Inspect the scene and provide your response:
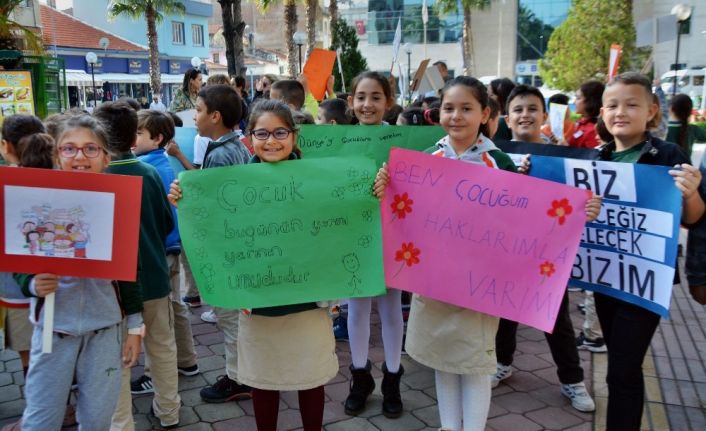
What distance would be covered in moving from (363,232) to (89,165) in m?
1.25

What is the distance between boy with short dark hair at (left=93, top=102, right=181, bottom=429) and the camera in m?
3.20

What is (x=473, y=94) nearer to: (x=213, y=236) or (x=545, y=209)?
(x=545, y=209)

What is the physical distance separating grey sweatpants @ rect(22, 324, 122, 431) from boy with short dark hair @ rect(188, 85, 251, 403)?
45.7 inches

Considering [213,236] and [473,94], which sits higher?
[473,94]

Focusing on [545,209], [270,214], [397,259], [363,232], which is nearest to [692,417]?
[545,209]

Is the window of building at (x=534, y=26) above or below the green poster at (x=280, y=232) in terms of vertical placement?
above

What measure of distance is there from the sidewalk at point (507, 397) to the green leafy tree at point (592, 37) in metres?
24.8

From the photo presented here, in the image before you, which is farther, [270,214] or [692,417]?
[692,417]

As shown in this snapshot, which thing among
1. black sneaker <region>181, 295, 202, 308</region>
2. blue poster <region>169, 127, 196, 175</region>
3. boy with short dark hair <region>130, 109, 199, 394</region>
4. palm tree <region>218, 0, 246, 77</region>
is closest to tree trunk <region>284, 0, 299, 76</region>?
palm tree <region>218, 0, 246, 77</region>

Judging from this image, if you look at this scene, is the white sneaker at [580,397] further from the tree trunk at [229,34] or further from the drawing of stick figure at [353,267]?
the tree trunk at [229,34]

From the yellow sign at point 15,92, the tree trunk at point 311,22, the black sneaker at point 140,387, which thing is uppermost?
the tree trunk at point 311,22

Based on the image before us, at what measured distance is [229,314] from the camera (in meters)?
3.84

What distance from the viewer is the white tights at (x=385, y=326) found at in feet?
11.7

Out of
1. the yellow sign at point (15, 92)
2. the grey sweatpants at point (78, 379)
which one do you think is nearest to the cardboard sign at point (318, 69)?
the grey sweatpants at point (78, 379)
